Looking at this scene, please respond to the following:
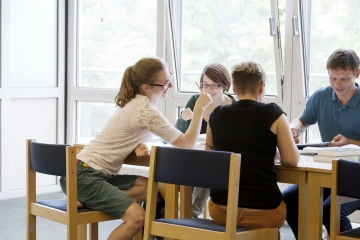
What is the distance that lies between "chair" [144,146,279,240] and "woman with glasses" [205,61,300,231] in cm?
6

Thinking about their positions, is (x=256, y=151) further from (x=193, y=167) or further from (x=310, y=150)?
(x=310, y=150)

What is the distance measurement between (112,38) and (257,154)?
3247 mm

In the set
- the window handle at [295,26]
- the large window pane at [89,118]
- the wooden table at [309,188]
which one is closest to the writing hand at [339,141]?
the wooden table at [309,188]

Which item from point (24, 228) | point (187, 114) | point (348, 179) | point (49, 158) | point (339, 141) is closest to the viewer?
point (348, 179)

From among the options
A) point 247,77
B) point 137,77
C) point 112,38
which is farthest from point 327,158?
point 112,38

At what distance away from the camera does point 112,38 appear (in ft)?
18.0

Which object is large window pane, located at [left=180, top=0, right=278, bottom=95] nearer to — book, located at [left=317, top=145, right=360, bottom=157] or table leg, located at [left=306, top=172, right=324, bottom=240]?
book, located at [left=317, top=145, right=360, bottom=157]

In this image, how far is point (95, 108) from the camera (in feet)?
18.5

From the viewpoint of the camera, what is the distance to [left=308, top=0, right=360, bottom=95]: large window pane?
13.6ft

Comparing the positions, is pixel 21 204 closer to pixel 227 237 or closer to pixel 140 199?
pixel 140 199

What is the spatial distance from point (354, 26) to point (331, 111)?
103cm

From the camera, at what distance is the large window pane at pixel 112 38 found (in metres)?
5.29

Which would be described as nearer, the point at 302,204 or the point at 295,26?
the point at 302,204

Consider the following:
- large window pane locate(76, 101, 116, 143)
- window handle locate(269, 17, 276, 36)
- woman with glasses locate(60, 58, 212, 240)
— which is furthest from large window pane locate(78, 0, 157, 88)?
woman with glasses locate(60, 58, 212, 240)
